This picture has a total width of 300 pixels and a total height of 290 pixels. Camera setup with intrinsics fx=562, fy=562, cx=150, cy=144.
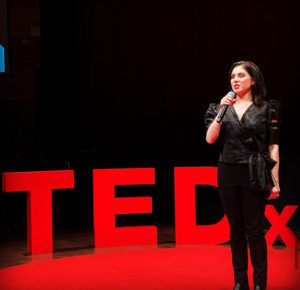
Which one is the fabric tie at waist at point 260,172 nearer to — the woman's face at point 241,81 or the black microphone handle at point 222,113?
the black microphone handle at point 222,113

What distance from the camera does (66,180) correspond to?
4820 millimetres

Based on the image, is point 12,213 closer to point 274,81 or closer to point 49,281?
point 49,281

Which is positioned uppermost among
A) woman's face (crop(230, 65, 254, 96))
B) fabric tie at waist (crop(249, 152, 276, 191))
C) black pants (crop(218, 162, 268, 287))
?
woman's face (crop(230, 65, 254, 96))

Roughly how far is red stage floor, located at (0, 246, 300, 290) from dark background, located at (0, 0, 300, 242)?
215cm

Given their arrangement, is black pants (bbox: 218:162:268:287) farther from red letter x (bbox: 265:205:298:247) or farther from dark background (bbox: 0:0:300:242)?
dark background (bbox: 0:0:300:242)

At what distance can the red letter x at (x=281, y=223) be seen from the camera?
4.65 metres

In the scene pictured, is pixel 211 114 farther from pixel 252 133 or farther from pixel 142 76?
pixel 142 76

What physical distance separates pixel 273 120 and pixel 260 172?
0.31 m

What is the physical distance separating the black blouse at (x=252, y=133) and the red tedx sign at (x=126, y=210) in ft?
5.76

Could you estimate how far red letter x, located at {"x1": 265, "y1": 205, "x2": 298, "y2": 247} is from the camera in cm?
465

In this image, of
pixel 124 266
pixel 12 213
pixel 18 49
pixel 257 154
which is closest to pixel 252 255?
pixel 257 154

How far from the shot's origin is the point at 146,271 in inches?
153

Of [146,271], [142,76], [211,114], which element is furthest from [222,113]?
[142,76]

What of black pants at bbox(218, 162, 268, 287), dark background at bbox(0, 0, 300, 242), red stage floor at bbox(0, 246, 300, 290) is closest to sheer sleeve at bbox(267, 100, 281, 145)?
black pants at bbox(218, 162, 268, 287)
